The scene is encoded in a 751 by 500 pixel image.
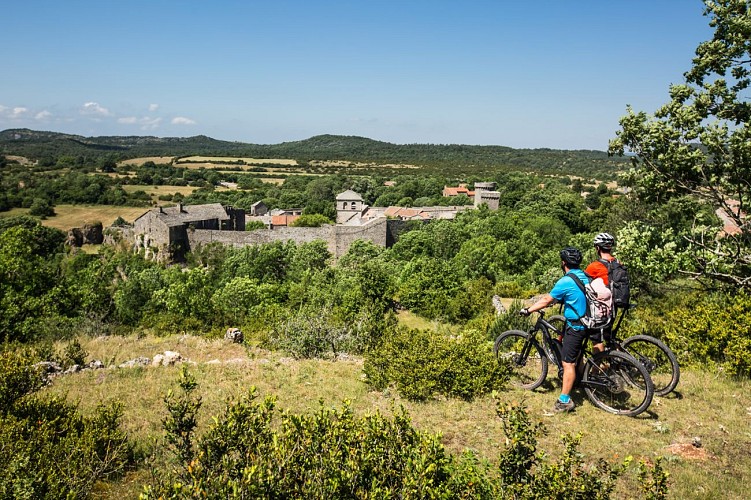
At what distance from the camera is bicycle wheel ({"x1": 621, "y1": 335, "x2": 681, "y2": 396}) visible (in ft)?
20.1

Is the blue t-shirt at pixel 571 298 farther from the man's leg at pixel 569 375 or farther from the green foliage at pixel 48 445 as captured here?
the green foliage at pixel 48 445

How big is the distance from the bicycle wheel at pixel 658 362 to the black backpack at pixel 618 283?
0.61m

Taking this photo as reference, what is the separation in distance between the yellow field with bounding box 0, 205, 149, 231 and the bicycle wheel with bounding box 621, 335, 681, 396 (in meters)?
73.2

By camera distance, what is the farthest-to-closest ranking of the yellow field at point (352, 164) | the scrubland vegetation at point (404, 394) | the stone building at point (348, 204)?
the yellow field at point (352, 164)
the stone building at point (348, 204)
the scrubland vegetation at point (404, 394)

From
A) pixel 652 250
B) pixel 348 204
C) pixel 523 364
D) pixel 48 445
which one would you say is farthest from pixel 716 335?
pixel 348 204

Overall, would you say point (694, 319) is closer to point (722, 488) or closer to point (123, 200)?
point (722, 488)

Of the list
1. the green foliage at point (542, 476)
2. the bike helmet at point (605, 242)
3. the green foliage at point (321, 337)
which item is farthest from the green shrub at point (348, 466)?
the green foliage at point (321, 337)

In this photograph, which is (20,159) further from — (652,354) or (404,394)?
(652,354)

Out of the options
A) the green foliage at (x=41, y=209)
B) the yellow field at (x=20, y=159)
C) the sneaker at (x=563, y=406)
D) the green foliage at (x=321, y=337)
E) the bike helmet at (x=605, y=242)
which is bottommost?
the green foliage at (x=41, y=209)

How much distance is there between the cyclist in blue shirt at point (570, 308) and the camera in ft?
18.8

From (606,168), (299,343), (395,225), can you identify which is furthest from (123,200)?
(606,168)

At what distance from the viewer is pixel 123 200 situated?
278 ft

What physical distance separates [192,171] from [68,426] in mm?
137463

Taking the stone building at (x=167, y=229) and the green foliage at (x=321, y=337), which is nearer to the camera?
the green foliage at (x=321, y=337)
